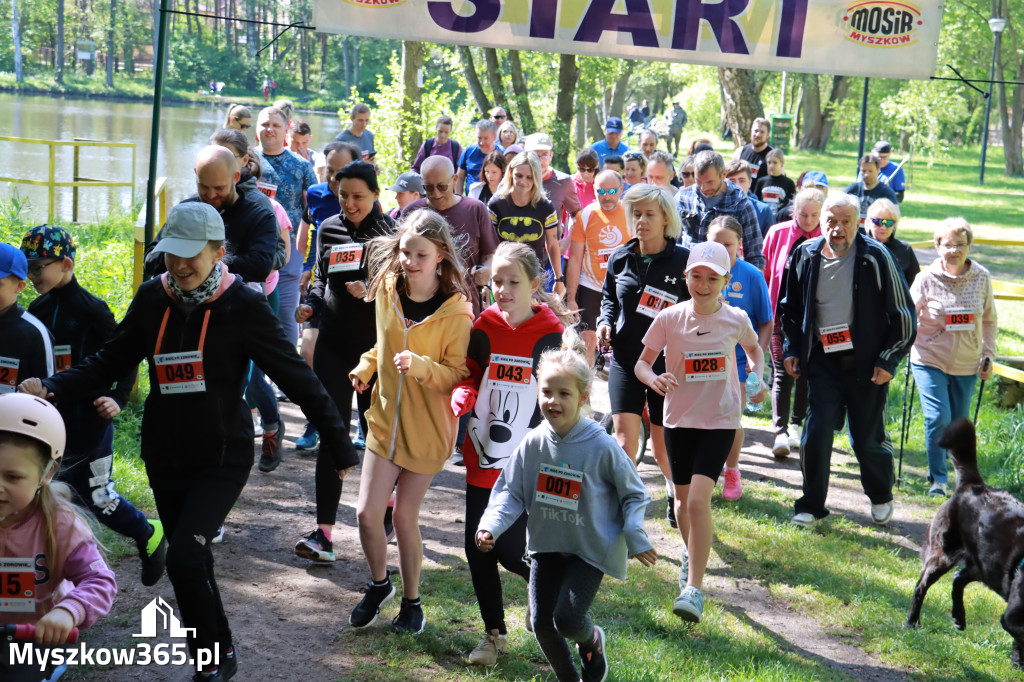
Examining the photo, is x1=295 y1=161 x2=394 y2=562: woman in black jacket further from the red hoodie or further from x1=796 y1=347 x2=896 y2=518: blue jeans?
x1=796 y1=347 x2=896 y2=518: blue jeans

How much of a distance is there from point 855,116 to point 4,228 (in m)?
44.1

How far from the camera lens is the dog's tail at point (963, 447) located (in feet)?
18.4

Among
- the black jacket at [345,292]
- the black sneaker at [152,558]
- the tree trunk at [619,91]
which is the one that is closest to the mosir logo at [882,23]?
the black jacket at [345,292]

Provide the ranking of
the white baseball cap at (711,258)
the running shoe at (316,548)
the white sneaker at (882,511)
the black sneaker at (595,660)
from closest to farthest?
the black sneaker at (595,660)
the white baseball cap at (711,258)
the running shoe at (316,548)
the white sneaker at (882,511)

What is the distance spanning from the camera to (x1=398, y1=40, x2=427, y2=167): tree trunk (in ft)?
65.3

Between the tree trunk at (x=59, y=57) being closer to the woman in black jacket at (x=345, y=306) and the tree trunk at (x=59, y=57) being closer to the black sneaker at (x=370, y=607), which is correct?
the woman in black jacket at (x=345, y=306)

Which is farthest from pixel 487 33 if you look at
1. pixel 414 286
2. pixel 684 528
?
pixel 684 528

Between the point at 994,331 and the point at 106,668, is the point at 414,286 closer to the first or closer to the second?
the point at 106,668

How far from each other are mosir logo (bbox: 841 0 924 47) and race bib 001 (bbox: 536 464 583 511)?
5719mm

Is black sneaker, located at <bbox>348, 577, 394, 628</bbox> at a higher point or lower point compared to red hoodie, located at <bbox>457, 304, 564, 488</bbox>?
lower

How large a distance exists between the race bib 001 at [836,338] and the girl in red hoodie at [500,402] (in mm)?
2701

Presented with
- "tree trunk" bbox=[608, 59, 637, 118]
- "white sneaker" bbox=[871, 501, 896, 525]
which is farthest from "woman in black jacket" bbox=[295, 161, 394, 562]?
"tree trunk" bbox=[608, 59, 637, 118]

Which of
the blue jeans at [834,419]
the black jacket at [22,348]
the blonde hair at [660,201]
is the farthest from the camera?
the blue jeans at [834,419]

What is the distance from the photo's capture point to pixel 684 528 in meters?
5.67
